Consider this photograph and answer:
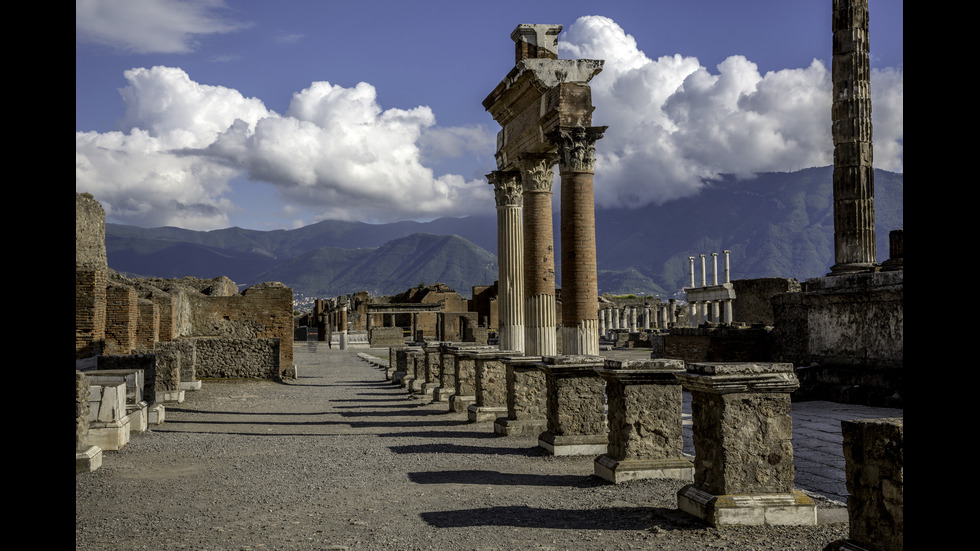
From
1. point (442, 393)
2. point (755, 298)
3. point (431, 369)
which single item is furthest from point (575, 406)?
point (755, 298)

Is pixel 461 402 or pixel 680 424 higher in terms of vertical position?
pixel 680 424

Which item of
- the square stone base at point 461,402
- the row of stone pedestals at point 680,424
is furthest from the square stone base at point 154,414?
the row of stone pedestals at point 680,424

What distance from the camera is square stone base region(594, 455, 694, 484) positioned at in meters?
7.21

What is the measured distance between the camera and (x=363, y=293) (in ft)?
229

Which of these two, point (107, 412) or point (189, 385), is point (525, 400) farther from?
point (189, 385)

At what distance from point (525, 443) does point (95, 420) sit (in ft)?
17.1

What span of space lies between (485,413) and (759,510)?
23.9ft

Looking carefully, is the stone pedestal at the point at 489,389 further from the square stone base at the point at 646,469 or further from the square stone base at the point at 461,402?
the square stone base at the point at 646,469

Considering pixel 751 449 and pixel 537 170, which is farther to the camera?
pixel 537 170

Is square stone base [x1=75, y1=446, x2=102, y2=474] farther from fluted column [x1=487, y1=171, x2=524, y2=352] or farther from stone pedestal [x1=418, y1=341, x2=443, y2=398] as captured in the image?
stone pedestal [x1=418, y1=341, x2=443, y2=398]

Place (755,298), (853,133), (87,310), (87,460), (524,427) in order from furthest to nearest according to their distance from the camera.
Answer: (755,298) → (853,133) → (87,310) → (524,427) → (87,460)

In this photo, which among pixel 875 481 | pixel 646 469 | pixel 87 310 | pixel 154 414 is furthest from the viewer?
pixel 87 310

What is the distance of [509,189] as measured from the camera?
52.3 ft
